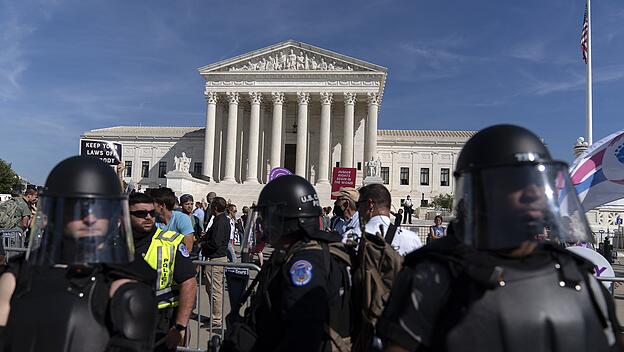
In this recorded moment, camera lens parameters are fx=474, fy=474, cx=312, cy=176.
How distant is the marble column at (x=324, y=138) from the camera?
145 feet

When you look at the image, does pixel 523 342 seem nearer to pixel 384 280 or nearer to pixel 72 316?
pixel 384 280

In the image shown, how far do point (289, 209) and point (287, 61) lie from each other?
44939 millimetres

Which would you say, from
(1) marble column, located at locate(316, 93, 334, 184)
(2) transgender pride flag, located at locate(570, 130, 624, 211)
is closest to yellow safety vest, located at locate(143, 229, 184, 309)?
(2) transgender pride flag, located at locate(570, 130, 624, 211)

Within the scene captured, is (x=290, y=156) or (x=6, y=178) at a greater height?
(x=290, y=156)

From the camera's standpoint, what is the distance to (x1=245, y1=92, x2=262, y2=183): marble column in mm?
44844

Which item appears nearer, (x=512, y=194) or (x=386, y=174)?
(x=512, y=194)

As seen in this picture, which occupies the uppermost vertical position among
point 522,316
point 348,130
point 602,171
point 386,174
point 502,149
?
point 348,130

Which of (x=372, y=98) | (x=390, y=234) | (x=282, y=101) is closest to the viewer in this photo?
Result: (x=390, y=234)

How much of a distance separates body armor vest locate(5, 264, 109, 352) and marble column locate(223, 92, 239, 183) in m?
43.2

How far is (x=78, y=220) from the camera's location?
80.5 inches

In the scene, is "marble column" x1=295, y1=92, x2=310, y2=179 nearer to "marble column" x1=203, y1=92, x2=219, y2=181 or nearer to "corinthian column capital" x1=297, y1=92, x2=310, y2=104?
"corinthian column capital" x1=297, y1=92, x2=310, y2=104

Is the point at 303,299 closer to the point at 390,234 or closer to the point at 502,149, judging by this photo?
the point at 502,149

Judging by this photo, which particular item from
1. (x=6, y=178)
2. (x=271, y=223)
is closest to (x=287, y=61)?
(x=6, y=178)

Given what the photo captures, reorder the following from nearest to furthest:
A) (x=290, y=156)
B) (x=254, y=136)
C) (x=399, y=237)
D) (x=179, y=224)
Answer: (x=399, y=237) → (x=179, y=224) → (x=254, y=136) → (x=290, y=156)
